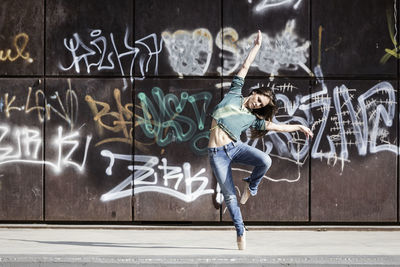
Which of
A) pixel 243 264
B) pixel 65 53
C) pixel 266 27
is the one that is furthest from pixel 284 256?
pixel 65 53

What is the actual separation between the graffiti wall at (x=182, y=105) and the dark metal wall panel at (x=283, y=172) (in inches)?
0.6

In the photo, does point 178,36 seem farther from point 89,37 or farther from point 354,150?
point 354,150

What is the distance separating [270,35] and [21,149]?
3.69m

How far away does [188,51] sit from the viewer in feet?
35.1

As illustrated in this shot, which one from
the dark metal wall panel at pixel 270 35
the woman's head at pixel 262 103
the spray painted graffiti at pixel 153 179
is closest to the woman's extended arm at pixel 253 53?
the woman's head at pixel 262 103

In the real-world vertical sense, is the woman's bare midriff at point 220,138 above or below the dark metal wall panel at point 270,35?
Result: below

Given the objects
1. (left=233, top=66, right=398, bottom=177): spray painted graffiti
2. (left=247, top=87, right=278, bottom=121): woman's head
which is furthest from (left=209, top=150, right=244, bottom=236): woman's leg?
(left=233, top=66, right=398, bottom=177): spray painted graffiti

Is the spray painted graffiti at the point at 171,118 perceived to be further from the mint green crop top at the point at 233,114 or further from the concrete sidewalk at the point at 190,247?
the mint green crop top at the point at 233,114

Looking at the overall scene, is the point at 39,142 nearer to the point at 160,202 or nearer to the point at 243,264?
the point at 160,202

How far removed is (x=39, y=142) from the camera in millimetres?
10727

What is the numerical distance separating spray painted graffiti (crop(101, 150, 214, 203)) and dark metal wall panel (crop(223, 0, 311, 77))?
1.46m

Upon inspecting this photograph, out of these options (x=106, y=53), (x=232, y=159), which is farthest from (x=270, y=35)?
(x=232, y=159)

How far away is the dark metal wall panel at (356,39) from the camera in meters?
10.7

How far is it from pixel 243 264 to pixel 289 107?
11.3 feet
